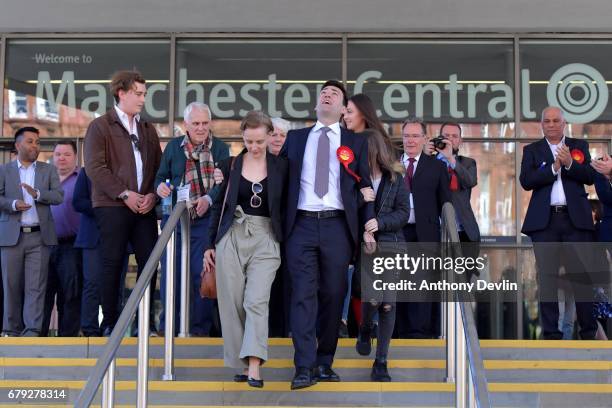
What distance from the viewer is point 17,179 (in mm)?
8719

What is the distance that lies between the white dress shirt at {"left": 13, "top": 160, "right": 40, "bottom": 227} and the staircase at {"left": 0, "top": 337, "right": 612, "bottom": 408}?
1.17 m

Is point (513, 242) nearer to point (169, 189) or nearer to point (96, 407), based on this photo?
point (169, 189)

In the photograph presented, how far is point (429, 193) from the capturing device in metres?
8.04

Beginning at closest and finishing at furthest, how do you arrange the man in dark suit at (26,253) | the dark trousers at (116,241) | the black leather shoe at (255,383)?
the black leather shoe at (255,383)
the dark trousers at (116,241)
the man in dark suit at (26,253)

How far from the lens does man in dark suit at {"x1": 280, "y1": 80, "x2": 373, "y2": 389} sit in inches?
257

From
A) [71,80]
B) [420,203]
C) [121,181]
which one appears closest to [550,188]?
[420,203]

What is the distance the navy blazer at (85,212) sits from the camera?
845 centimetres

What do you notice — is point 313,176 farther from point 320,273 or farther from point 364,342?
point 364,342

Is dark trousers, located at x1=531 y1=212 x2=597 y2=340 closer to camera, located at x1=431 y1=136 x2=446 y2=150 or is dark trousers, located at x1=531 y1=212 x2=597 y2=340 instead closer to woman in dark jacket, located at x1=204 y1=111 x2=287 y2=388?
camera, located at x1=431 y1=136 x2=446 y2=150

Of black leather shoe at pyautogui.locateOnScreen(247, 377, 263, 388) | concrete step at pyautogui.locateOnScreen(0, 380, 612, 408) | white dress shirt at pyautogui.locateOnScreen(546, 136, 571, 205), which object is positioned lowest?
concrete step at pyautogui.locateOnScreen(0, 380, 612, 408)

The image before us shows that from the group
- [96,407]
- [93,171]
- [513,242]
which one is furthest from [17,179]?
[513,242]

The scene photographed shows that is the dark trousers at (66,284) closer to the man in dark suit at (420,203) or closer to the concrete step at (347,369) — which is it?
the concrete step at (347,369)

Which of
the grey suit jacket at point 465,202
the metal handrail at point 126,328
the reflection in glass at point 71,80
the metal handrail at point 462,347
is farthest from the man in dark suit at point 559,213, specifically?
the reflection in glass at point 71,80

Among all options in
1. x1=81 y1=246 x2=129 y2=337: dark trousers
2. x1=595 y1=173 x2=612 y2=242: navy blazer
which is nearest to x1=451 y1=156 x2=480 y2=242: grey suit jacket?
x1=595 y1=173 x2=612 y2=242: navy blazer
